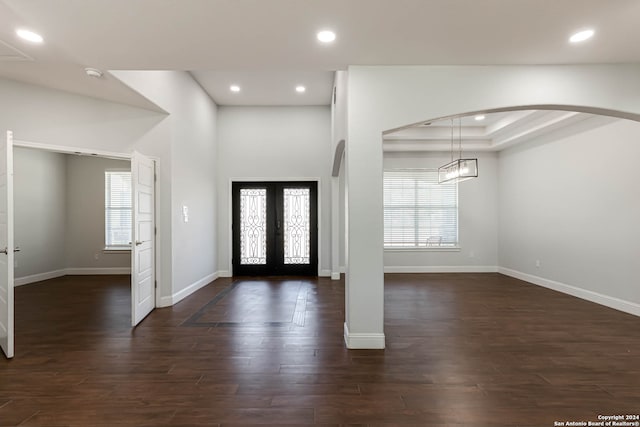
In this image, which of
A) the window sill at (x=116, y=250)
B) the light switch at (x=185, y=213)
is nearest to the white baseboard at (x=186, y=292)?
the light switch at (x=185, y=213)

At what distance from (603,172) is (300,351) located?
17.1ft

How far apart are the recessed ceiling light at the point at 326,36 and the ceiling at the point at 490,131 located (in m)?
2.72

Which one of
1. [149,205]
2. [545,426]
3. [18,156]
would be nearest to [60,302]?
[149,205]

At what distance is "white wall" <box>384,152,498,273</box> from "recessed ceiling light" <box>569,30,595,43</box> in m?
4.88

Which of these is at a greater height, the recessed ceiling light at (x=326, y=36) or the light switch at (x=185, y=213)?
the recessed ceiling light at (x=326, y=36)

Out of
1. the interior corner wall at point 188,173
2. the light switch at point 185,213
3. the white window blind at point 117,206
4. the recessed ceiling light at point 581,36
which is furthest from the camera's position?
the white window blind at point 117,206

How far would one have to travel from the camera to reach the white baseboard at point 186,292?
487 cm

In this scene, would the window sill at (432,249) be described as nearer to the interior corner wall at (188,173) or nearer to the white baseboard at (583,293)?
the white baseboard at (583,293)

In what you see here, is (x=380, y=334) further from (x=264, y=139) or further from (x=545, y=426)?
(x=264, y=139)

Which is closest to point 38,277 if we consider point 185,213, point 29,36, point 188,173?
point 185,213

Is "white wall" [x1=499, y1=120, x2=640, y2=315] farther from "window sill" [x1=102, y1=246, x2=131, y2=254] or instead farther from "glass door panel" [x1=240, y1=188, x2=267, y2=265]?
"window sill" [x1=102, y1=246, x2=131, y2=254]

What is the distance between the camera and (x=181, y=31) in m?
2.77

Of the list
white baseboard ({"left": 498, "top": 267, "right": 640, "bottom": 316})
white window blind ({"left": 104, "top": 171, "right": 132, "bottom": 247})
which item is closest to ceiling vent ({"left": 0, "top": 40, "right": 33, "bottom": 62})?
→ white window blind ({"left": 104, "top": 171, "right": 132, "bottom": 247})

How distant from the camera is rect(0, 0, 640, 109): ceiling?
2438mm
